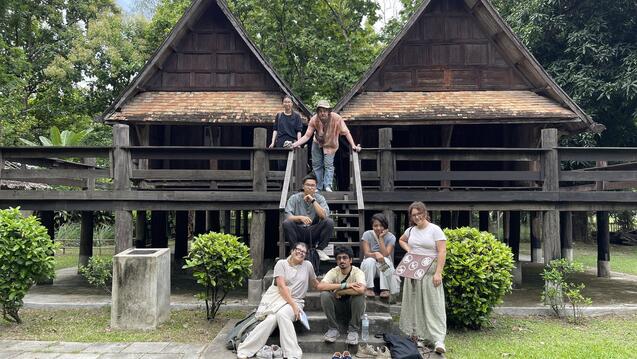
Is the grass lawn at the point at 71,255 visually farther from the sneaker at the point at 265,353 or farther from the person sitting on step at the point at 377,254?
the sneaker at the point at 265,353

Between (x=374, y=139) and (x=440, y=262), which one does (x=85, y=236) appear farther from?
(x=440, y=262)

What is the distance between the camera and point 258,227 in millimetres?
8430

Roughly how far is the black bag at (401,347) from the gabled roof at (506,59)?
613 centimetres

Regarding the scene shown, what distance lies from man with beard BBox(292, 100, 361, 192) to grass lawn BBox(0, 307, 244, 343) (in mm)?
2784

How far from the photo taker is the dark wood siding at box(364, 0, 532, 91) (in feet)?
39.0

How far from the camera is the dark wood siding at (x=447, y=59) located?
11898 millimetres

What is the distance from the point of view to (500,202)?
8.66 metres

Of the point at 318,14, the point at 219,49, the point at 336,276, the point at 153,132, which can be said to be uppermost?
the point at 318,14

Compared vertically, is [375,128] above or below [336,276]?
above

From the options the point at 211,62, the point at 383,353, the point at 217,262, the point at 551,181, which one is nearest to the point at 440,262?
the point at 383,353

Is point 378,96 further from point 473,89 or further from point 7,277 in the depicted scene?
point 7,277

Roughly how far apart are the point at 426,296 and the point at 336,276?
1.16m

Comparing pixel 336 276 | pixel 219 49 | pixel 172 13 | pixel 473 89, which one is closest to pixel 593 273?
pixel 473 89

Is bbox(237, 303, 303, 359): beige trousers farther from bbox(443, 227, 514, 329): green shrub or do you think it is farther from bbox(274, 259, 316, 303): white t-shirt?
bbox(443, 227, 514, 329): green shrub
